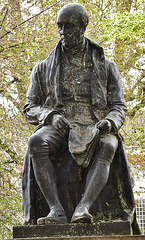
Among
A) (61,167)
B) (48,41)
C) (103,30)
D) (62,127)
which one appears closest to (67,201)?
(61,167)

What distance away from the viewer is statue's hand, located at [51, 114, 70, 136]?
6117 mm

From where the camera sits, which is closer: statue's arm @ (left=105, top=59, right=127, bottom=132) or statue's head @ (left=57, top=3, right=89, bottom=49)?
statue's head @ (left=57, top=3, right=89, bottom=49)

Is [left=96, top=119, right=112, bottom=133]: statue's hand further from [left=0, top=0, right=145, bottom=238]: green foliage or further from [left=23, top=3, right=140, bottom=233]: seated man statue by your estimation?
[left=0, top=0, right=145, bottom=238]: green foliage

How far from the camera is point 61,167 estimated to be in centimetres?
624

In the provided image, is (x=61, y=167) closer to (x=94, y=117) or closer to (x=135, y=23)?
(x=94, y=117)

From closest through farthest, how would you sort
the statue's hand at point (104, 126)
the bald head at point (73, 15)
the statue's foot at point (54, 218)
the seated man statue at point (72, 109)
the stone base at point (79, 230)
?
the stone base at point (79, 230) → the statue's foot at point (54, 218) → the seated man statue at point (72, 109) → the statue's hand at point (104, 126) → the bald head at point (73, 15)

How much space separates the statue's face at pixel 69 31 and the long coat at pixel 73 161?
0.23m

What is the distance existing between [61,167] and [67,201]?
1.16 feet

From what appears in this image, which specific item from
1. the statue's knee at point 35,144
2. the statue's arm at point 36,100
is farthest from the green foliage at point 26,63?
the statue's knee at point 35,144

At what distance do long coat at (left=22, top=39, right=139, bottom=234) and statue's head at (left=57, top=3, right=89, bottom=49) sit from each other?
10.3 inches

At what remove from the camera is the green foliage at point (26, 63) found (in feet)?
42.6

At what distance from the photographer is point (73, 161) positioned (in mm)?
6211

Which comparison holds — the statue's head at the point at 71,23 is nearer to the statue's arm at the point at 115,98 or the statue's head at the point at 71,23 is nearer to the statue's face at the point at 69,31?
the statue's face at the point at 69,31

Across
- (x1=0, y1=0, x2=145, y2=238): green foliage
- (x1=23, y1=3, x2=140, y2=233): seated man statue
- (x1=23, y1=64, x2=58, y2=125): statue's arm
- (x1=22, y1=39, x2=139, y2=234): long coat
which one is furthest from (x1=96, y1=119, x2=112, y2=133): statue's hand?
→ (x1=0, y1=0, x2=145, y2=238): green foliage
